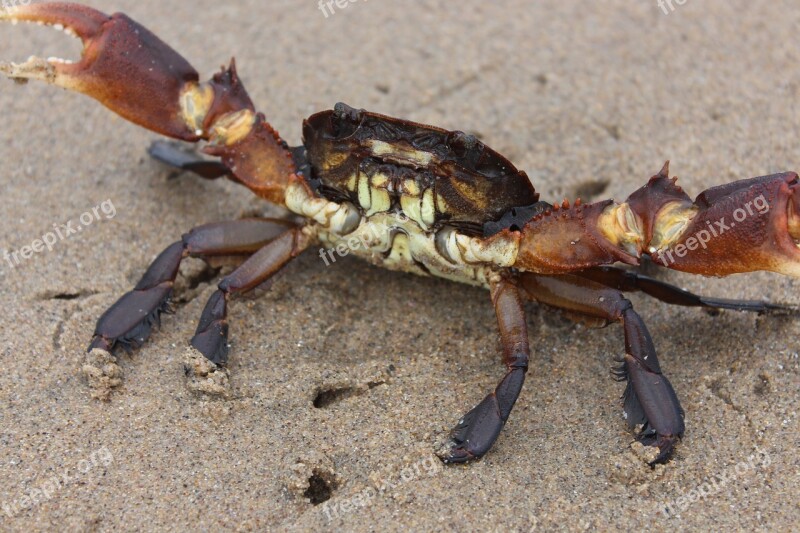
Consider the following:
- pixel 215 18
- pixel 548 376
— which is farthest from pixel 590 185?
pixel 215 18

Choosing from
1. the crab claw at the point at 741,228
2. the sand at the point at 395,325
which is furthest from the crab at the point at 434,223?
the sand at the point at 395,325

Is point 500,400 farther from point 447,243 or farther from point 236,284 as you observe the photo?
point 236,284

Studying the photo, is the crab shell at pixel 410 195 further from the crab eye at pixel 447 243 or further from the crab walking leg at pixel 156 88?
the crab walking leg at pixel 156 88

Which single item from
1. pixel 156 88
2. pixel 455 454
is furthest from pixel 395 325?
pixel 156 88

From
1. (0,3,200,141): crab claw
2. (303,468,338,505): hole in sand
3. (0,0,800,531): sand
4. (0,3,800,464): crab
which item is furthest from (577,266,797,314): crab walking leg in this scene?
(0,3,200,141): crab claw

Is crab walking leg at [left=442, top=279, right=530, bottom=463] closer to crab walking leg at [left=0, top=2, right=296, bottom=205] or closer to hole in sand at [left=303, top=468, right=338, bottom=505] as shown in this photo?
hole in sand at [left=303, top=468, right=338, bottom=505]

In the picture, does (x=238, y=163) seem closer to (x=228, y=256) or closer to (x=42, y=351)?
(x=228, y=256)
